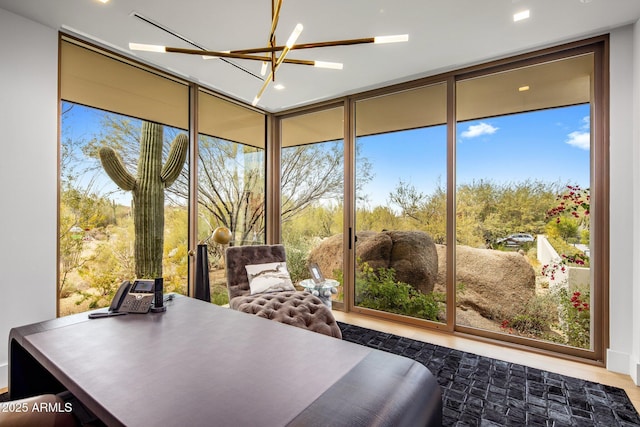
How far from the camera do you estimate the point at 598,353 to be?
2.62 m

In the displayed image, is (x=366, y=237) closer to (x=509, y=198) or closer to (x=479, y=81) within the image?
(x=509, y=198)

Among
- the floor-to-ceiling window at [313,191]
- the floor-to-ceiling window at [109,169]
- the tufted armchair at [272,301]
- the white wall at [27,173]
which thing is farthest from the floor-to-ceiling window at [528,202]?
the white wall at [27,173]

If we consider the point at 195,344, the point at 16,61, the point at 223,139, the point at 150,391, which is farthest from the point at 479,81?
the point at 16,61

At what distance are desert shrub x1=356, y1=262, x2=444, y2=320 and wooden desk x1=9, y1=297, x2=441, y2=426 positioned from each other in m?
2.34

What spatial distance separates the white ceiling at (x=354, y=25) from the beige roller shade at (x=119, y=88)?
6.5 inches

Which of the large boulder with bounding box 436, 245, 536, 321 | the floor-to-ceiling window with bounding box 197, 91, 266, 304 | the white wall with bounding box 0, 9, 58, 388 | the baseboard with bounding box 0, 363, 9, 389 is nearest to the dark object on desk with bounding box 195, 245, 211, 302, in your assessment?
the floor-to-ceiling window with bounding box 197, 91, 266, 304

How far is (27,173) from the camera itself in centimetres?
238

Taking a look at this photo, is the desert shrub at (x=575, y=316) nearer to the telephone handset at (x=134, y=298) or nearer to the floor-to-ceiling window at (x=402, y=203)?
the floor-to-ceiling window at (x=402, y=203)

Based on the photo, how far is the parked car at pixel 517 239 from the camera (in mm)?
2908

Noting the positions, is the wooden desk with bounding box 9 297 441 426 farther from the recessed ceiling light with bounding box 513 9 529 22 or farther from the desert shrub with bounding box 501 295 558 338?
the recessed ceiling light with bounding box 513 9 529 22

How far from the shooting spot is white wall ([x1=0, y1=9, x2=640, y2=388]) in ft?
7.52

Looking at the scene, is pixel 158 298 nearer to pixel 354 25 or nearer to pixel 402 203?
pixel 354 25

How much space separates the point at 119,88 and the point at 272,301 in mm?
2531

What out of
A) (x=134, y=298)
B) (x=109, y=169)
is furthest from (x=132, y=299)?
(x=109, y=169)
